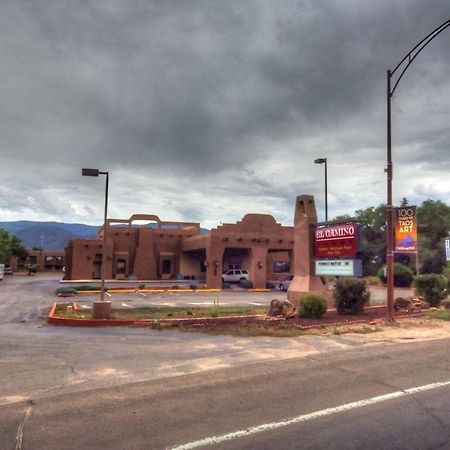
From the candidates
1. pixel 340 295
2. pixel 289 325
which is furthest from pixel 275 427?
pixel 340 295

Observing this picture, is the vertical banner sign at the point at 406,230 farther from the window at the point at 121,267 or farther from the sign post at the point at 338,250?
the window at the point at 121,267

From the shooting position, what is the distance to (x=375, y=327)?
48.6 ft

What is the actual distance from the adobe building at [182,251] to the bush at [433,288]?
20.2 meters

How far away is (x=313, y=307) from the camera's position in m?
16.8

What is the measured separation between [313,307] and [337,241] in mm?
3086

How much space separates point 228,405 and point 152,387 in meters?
1.61

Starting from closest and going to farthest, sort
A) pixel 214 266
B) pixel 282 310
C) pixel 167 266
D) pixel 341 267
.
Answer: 1. pixel 282 310
2. pixel 341 267
3. pixel 214 266
4. pixel 167 266

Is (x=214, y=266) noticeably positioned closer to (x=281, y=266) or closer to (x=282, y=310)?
(x=281, y=266)

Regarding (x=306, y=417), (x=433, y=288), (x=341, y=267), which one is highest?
(x=341, y=267)

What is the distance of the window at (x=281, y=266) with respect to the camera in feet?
171

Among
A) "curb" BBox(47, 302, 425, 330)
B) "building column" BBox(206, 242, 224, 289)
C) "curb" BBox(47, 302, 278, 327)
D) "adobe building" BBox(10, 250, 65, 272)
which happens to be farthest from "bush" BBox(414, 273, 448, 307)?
"adobe building" BBox(10, 250, 65, 272)

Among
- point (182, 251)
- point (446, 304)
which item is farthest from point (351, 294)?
point (182, 251)

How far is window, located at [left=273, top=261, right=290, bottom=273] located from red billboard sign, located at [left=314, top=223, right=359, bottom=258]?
107 feet

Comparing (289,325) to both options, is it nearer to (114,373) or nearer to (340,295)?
(340,295)
